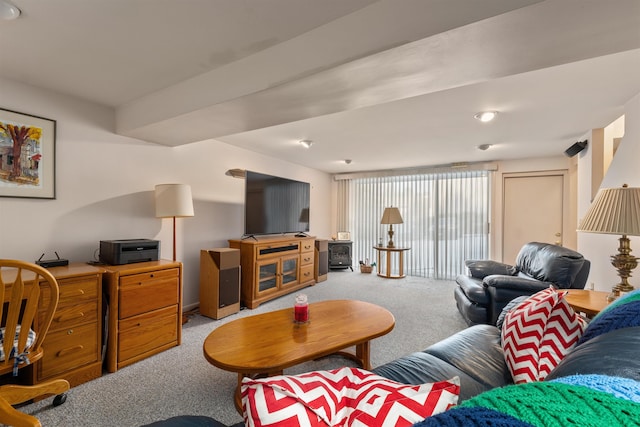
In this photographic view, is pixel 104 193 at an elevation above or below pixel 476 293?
above

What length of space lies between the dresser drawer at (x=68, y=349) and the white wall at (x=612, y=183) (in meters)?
4.13

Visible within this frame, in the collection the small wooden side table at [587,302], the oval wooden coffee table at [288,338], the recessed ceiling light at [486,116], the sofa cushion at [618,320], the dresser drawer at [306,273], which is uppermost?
the recessed ceiling light at [486,116]

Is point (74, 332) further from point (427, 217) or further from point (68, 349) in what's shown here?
point (427, 217)

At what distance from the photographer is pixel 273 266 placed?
394 cm

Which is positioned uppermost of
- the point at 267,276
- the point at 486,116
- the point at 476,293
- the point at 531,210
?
the point at 486,116

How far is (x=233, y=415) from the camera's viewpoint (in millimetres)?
1625

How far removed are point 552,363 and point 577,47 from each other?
54.0 inches

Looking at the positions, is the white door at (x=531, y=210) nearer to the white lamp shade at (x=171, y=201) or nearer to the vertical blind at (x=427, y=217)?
the vertical blind at (x=427, y=217)

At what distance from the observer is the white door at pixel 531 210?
14.6ft

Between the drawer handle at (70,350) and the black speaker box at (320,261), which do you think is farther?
the black speaker box at (320,261)

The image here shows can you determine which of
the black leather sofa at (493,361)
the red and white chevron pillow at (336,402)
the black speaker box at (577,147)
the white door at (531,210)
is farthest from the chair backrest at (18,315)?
the white door at (531,210)

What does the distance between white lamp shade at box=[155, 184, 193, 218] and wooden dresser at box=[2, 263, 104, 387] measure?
0.83 metres

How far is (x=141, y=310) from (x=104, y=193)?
1193 mm

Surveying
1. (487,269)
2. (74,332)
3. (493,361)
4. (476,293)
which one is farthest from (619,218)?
(74,332)
